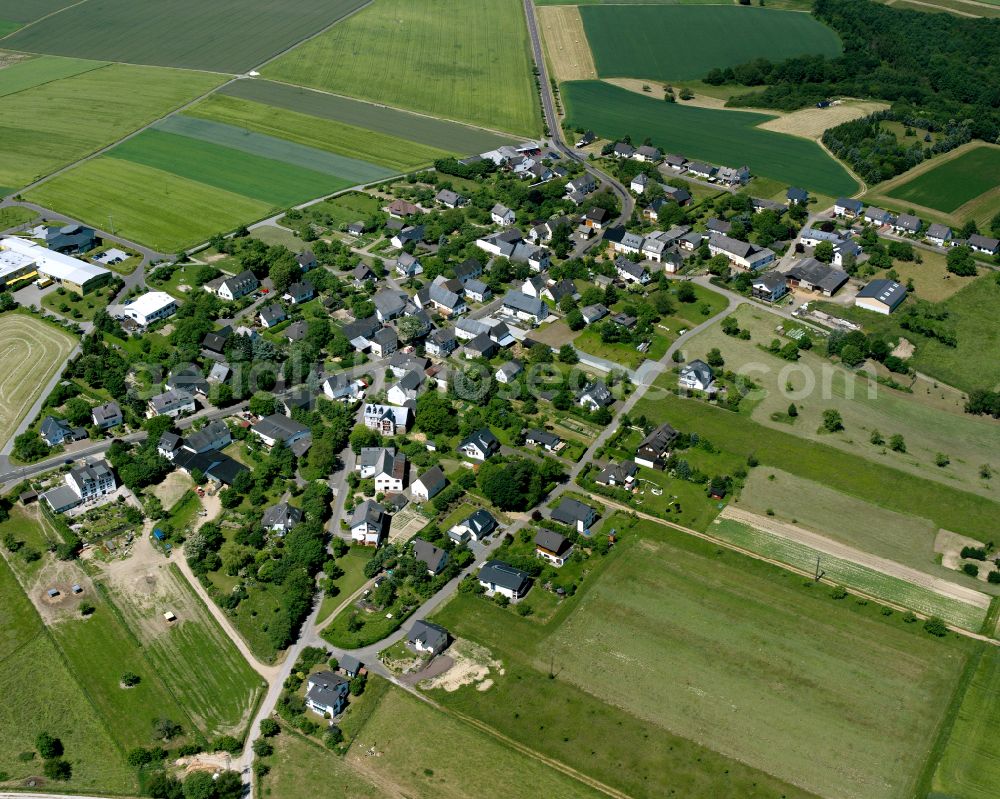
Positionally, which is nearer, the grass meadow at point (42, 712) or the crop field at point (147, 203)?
the grass meadow at point (42, 712)

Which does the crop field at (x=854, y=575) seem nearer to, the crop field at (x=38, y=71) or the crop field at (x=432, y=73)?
the crop field at (x=432, y=73)

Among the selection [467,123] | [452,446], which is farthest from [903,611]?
[467,123]

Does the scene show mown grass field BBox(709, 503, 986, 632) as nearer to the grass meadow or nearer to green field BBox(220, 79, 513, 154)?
the grass meadow

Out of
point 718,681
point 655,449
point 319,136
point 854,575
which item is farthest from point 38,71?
point 718,681

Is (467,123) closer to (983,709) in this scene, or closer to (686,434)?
(686,434)

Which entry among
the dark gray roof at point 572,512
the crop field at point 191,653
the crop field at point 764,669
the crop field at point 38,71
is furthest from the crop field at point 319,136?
the crop field at point 764,669
